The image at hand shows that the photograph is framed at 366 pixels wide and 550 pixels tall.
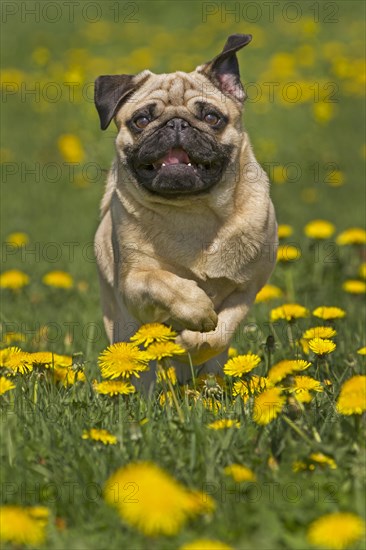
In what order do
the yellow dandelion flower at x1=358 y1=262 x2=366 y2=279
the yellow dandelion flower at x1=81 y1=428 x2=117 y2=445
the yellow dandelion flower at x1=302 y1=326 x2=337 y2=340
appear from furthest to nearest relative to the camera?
the yellow dandelion flower at x1=358 y1=262 x2=366 y2=279 → the yellow dandelion flower at x1=302 y1=326 x2=337 y2=340 → the yellow dandelion flower at x1=81 y1=428 x2=117 y2=445

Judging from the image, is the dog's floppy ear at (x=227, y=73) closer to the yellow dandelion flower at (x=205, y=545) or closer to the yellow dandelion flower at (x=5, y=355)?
the yellow dandelion flower at (x=5, y=355)

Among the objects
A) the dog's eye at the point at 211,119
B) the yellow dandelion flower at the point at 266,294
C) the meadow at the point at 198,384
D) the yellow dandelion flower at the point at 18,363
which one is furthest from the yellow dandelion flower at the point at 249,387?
the yellow dandelion flower at the point at 266,294

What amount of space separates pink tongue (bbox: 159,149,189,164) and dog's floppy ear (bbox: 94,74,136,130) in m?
0.43

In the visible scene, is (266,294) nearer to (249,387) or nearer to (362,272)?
(362,272)

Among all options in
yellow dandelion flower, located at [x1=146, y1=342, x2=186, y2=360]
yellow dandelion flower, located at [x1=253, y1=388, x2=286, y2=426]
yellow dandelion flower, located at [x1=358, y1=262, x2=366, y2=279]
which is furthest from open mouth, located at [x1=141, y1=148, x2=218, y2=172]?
yellow dandelion flower, located at [x1=358, y1=262, x2=366, y2=279]

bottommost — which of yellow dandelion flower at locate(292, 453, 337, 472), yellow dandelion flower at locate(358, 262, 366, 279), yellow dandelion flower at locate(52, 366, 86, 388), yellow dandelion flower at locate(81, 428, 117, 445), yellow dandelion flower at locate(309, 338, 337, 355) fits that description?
yellow dandelion flower at locate(358, 262, 366, 279)

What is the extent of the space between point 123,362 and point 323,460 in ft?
3.02

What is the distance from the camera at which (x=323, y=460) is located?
119 inches

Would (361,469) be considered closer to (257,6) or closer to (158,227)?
(158,227)

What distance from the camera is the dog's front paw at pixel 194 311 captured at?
4344mm

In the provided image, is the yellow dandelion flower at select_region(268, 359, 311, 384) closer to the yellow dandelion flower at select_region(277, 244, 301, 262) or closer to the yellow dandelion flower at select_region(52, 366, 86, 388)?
the yellow dandelion flower at select_region(52, 366, 86, 388)

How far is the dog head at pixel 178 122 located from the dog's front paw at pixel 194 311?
579 millimetres

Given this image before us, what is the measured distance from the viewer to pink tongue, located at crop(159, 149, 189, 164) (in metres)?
4.75

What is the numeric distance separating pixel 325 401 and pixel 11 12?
61.6 feet
